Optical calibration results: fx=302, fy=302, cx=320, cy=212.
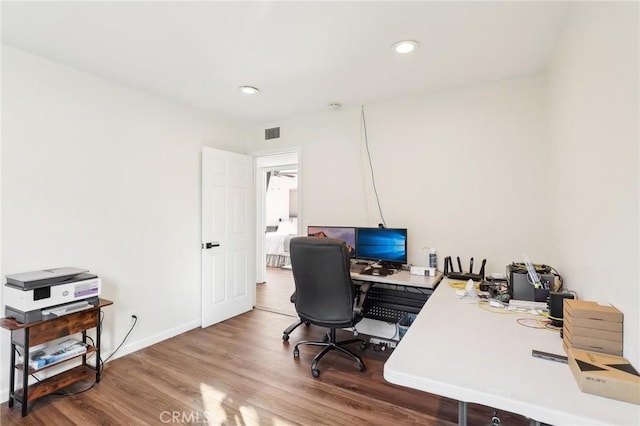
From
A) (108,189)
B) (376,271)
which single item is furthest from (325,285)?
(108,189)

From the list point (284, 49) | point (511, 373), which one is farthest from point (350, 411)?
point (284, 49)

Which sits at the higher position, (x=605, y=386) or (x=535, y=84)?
(x=535, y=84)

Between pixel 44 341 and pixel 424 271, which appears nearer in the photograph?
pixel 44 341

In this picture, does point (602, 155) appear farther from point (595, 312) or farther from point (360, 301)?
point (360, 301)

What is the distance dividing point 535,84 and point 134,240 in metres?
3.84

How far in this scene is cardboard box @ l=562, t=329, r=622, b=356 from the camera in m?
1.10

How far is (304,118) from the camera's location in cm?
371

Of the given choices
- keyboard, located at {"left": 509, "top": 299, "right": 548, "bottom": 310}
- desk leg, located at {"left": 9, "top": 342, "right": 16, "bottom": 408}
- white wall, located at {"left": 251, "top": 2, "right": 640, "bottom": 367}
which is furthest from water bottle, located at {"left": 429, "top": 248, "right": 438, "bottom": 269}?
desk leg, located at {"left": 9, "top": 342, "right": 16, "bottom": 408}

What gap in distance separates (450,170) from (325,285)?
5.31 ft

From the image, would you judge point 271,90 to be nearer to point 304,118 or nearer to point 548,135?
point 304,118

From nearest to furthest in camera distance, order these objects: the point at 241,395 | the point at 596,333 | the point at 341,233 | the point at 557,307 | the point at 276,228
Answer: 1. the point at 596,333
2. the point at 557,307
3. the point at 241,395
4. the point at 341,233
5. the point at 276,228

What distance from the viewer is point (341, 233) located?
323 cm

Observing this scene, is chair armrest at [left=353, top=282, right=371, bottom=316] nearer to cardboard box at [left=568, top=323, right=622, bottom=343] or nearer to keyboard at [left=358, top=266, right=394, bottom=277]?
keyboard at [left=358, top=266, right=394, bottom=277]

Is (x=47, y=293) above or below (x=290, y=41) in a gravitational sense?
below
